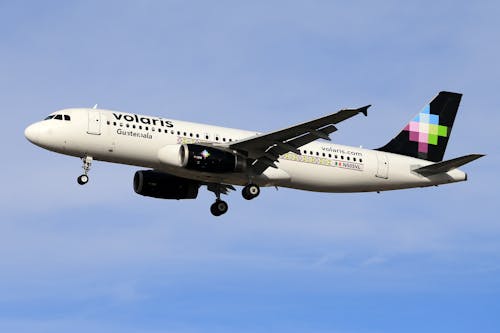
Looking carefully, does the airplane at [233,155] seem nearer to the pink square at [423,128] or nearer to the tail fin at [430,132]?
the tail fin at [430,132]

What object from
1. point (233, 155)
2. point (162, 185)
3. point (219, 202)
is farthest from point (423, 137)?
point (162, 185)

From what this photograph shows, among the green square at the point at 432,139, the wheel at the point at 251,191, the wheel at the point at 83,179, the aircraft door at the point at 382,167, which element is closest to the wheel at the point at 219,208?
the wheel at the point at 251,191

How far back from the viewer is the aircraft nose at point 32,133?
50.8 meters

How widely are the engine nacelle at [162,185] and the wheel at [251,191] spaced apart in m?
4.06

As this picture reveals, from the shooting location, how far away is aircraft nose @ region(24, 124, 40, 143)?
5081 centimetres

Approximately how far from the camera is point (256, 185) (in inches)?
2110

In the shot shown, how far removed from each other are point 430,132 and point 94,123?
1998 cm

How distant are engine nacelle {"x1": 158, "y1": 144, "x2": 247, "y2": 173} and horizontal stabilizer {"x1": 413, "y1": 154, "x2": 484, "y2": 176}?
37.0 ft

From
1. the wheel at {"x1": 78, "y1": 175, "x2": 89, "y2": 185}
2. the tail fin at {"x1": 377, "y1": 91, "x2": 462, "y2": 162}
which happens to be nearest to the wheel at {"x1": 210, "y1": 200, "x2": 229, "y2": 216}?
the wheel at {"x1": 78, "y1": 175, "x2": 89, "y2": 185}

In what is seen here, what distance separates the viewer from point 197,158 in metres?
50.6

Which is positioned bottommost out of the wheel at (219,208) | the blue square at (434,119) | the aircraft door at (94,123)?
the wheel at (219,208)

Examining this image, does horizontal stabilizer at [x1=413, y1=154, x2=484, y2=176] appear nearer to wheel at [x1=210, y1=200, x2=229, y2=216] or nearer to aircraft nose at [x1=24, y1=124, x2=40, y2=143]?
wheel at [x1=210, y1=200, x2=229, y2=216]

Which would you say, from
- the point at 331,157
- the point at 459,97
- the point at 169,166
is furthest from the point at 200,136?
the point at 459,97

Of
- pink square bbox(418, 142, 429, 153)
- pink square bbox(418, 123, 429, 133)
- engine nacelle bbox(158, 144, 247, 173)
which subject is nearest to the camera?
engine nacelle bbox(158, 144, 247, 173)
